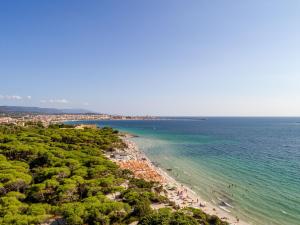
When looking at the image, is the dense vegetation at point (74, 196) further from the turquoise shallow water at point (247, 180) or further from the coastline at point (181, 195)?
the turquoise shallow water at point (247, 180)

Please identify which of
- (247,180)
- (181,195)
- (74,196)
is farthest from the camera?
(247,180)

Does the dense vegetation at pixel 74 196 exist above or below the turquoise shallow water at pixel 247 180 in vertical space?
above

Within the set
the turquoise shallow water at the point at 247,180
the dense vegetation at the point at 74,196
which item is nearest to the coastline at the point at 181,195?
the turquoise shallow water at the point at 247,180

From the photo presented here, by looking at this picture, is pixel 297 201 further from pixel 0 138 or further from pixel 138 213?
pixel 0 138

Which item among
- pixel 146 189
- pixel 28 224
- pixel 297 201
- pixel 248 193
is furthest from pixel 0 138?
pixel 297 201

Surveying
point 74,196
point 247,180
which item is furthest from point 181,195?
point 247,180

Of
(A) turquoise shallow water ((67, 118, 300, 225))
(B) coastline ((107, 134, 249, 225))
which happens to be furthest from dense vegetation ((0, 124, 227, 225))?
(A) turquoise shallow water ((67, 118, 300, 225))

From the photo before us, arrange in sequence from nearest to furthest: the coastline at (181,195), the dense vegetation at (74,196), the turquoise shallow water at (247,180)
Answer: the dense vegetation at (74,196) < the coastline at (181,195) < the turquoise shallow water at (247,180)

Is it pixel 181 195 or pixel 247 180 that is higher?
pixel 247 180

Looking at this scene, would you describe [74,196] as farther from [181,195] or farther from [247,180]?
[247,180]

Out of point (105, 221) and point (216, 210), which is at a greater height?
point (105, 221)

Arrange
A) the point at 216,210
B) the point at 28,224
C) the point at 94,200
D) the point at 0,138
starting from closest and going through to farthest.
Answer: the point at 28,224, the point at 94,200, the point at 216,210, the point at 0,138
